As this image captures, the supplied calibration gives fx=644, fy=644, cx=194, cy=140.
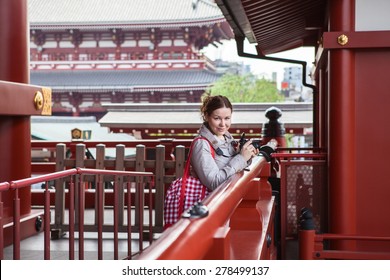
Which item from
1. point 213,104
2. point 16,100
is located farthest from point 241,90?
point 213,104

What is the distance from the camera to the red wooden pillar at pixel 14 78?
17.0 ft

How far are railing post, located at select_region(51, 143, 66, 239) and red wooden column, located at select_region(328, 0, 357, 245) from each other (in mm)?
2553

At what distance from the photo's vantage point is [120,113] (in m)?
17.3

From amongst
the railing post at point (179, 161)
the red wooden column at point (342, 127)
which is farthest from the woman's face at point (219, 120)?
the railing post at point (179, 161)

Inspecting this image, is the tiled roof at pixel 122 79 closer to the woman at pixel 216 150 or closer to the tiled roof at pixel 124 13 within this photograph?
the tiled roof at pixel 124 13

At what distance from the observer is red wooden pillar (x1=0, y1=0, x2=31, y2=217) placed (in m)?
5.18

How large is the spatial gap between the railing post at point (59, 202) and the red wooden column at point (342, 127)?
8.38 feet

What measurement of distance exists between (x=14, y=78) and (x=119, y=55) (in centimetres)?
1972

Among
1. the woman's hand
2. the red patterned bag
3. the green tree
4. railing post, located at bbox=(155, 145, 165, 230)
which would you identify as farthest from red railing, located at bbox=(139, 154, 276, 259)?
the green tree

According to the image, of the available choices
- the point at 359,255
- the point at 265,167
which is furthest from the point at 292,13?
the point at 359,255

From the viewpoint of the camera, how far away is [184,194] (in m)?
2.98

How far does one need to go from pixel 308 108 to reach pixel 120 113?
16.4 feet

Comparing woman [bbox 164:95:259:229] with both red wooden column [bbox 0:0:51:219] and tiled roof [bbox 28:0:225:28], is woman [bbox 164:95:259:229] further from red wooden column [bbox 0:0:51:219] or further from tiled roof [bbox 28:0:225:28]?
tiled roof [bbox 28:0:225:28]
